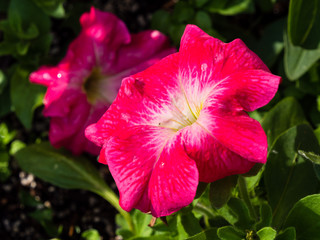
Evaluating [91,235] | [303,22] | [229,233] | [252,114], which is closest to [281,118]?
[252,114]

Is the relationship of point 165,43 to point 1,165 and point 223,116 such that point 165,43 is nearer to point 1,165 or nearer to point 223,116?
point 223,116

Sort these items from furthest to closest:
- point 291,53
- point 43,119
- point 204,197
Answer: point 43,119 < point 291,53 < point 204,197

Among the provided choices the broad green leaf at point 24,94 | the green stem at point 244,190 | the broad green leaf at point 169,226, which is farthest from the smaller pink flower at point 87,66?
the green stem at point 244,190

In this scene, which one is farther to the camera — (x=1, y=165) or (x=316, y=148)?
(x=1, y=165)

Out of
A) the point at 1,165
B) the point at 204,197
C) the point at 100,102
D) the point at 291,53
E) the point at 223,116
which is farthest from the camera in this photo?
the point at 1,165

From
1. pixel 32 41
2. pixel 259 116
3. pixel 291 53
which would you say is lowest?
pixel 259 116

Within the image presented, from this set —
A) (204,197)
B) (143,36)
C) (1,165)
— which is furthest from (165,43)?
(1,165)

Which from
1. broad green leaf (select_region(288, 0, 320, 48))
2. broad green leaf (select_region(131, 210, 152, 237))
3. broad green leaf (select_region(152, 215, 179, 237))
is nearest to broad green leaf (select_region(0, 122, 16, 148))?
broad green leaf (select_region(131, 210, 152, 237))

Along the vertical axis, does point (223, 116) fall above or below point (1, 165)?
above

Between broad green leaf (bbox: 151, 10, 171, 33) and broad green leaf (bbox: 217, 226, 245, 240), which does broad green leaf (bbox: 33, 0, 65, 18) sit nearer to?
broad green leaf (bbox: 151, 10, 171, 33)

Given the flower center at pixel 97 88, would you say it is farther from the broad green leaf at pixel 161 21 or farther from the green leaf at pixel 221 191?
the green leaf at pixel 221 191
